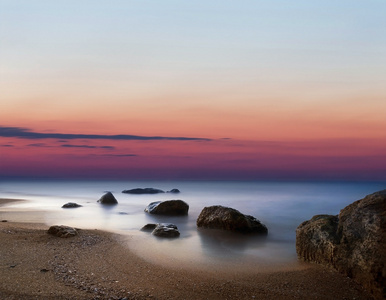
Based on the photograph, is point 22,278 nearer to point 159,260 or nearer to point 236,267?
point 159,260

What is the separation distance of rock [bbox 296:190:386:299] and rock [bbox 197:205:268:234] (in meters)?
4.30

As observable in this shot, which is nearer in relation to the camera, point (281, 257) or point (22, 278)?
point (22, 278)

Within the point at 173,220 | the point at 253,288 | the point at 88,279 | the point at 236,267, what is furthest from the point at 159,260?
the point at 173,220

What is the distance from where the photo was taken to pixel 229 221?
12.4m

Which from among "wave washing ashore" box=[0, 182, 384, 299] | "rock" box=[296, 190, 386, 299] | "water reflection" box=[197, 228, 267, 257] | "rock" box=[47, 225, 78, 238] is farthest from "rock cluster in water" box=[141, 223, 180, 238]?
"rock" box=[296, 190, 386, 299]

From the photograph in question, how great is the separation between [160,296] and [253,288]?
1.72 meters

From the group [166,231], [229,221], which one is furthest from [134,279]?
[229,221]

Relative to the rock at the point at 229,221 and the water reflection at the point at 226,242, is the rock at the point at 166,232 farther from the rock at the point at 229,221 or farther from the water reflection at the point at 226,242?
the rock at the point at 229,221

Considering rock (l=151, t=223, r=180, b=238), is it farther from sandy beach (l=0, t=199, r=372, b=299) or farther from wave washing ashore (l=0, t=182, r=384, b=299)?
sandy beach (l=0, t=199, r=372, b=299)

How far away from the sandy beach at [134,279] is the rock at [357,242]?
238mm

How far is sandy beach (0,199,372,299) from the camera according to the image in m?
5.51

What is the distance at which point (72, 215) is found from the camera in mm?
18812

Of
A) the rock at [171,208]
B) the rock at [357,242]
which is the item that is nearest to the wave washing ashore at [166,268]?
the rock at [357,242]

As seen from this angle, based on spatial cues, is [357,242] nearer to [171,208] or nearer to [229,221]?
[229,221]
